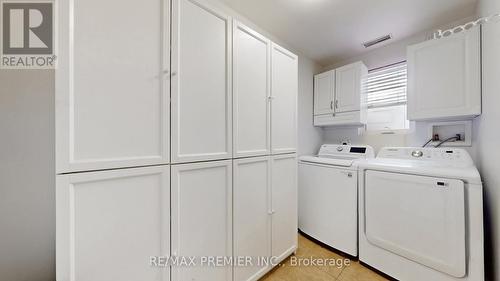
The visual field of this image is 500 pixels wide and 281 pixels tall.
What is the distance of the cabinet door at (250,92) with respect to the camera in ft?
4.48

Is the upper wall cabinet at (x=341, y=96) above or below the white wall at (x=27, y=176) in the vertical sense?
above

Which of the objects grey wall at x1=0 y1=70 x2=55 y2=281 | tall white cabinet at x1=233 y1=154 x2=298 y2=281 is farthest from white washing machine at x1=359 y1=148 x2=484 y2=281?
grey wall at x1=0 y1=70 x2=55 y2=281

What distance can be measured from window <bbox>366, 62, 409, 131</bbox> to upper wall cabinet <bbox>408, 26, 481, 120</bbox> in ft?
1.41

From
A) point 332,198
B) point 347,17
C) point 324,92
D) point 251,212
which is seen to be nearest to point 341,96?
point 324,92

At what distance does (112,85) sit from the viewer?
842mm

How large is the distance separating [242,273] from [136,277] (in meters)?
0.75

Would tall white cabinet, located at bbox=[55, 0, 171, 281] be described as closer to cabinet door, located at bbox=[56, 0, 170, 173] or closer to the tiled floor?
cabinet door, located at bbox=[56, 0, 170, 173]

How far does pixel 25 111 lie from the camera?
0.98m

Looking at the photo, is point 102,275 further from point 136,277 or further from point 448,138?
point 448,138

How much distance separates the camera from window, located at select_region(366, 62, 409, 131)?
226 cm

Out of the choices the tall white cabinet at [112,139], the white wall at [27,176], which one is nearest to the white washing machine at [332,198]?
the tall white cabinet at [112,139]

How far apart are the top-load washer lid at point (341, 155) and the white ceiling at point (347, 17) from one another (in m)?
1.30

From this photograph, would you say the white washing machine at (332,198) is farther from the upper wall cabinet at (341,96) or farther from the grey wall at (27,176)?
the grey wall at (27,176)

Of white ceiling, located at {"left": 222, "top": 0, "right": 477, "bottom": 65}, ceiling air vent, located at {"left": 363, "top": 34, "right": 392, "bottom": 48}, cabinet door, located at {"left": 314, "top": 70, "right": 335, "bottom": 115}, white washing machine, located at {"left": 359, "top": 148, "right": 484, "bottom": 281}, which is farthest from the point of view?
cabinet door, located at {"left": 314, "top": 70, "right": 335, "bottom": 115}
